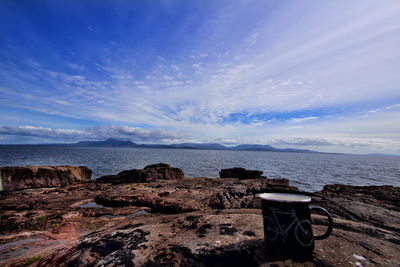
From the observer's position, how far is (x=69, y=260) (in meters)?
2.97

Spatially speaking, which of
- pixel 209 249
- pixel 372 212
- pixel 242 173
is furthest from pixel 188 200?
pixel 242 173

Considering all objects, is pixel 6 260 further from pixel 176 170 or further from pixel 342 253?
pixel 176 170

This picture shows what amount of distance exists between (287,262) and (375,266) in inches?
45.5

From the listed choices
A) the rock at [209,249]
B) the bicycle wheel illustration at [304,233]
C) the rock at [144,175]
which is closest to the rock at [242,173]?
the rock at [144,175]

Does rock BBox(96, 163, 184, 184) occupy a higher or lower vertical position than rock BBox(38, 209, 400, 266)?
lower

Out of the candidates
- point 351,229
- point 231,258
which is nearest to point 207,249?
point 231,258

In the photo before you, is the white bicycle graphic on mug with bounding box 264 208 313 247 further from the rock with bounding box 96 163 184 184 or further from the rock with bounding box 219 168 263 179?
the rock with bounding box 219 168 263 179

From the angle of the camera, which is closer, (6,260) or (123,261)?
(123,261)

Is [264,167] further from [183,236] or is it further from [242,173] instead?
[183,236]

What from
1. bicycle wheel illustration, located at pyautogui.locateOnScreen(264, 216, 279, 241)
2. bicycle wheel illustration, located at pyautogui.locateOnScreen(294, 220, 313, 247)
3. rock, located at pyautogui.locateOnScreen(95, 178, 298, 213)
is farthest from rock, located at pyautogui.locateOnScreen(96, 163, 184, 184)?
bicycle wheel illustration, located at pyautogui.locateOnScreen(294, 220, 313, 247)

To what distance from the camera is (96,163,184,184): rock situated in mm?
16922

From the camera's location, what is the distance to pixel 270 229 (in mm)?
2414

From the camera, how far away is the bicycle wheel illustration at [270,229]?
2365 mm

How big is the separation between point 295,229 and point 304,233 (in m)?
0.14
